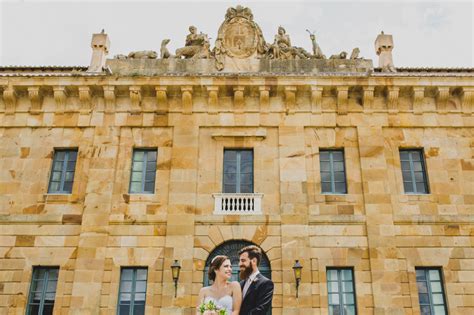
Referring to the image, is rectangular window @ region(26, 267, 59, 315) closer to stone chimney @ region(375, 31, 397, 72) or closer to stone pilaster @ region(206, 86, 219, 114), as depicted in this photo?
stone pilaster @ region(206, 86, 219, 114)

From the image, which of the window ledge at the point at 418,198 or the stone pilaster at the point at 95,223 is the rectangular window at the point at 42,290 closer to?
the stone pilaster at the point at 95,223

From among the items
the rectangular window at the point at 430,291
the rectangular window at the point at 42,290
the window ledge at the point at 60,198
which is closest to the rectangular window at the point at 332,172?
the rectangular window at the point at 430,291

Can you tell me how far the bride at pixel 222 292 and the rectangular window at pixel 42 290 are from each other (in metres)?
8.90

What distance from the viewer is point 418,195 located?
15.1 meters

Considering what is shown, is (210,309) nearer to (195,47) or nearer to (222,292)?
(222,292)

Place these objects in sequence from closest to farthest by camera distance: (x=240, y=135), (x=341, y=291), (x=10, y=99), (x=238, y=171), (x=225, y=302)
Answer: (x=225, y=302), (x=341, y=291), (x=238, y=171), (x=240, y=135), (x=10, y=99)

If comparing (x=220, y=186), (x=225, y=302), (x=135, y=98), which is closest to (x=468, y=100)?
(x=220, y=186)

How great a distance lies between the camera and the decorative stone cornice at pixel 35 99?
1628cm

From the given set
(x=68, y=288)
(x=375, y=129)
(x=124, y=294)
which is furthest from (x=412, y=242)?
(x=68, y=288)

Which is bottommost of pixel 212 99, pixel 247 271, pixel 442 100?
pixel 247 271

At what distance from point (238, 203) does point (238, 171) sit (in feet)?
3.74

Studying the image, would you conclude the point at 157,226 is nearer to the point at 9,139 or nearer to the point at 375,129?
the point at 9,139

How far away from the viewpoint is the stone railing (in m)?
14.9

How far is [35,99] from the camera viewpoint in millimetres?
16438
